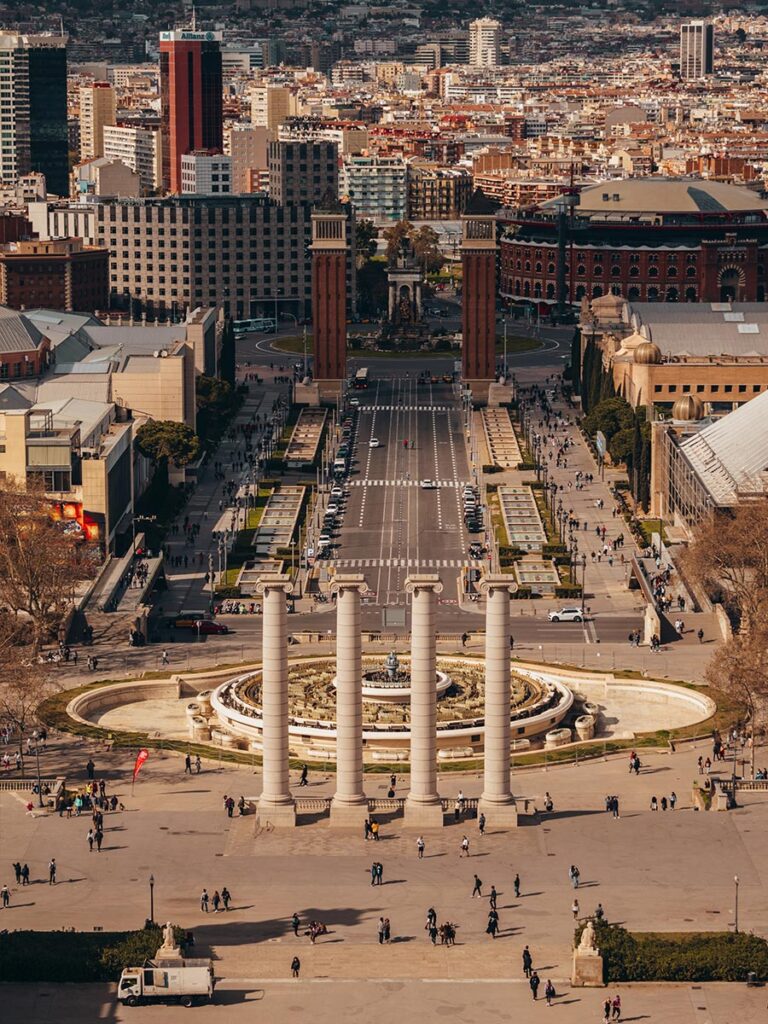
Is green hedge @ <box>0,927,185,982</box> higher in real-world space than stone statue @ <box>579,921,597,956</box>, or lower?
lower

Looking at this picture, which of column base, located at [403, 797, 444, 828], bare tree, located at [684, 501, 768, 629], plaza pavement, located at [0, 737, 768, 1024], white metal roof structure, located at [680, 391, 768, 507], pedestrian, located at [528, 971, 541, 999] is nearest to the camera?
pedestrian, located at [528, 971, 541, 999]

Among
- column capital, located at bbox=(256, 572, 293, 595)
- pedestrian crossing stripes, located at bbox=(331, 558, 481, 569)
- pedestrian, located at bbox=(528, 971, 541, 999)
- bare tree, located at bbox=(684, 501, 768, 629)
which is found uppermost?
column capital, located at bbox=(256, 572, 293, 595)

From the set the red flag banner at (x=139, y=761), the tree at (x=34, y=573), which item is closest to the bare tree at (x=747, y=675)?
the red flag banner at (x=139, y=761)

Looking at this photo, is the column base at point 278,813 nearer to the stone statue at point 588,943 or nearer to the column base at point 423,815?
the column base at point 423,815

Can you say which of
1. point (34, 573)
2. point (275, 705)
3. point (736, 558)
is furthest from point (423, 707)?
point (34, 573)

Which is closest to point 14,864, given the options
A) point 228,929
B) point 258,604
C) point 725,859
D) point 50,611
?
point 228,929

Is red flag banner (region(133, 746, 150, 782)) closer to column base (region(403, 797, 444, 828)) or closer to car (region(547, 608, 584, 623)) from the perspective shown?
column base (region(403, 797, 444, 828))

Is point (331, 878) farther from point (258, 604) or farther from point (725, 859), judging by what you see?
point (258, 604)

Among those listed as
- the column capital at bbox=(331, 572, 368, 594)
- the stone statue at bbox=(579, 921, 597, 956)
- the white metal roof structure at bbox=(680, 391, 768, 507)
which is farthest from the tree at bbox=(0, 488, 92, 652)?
the stone statue at bbox=(579, 921, 597, 956)
